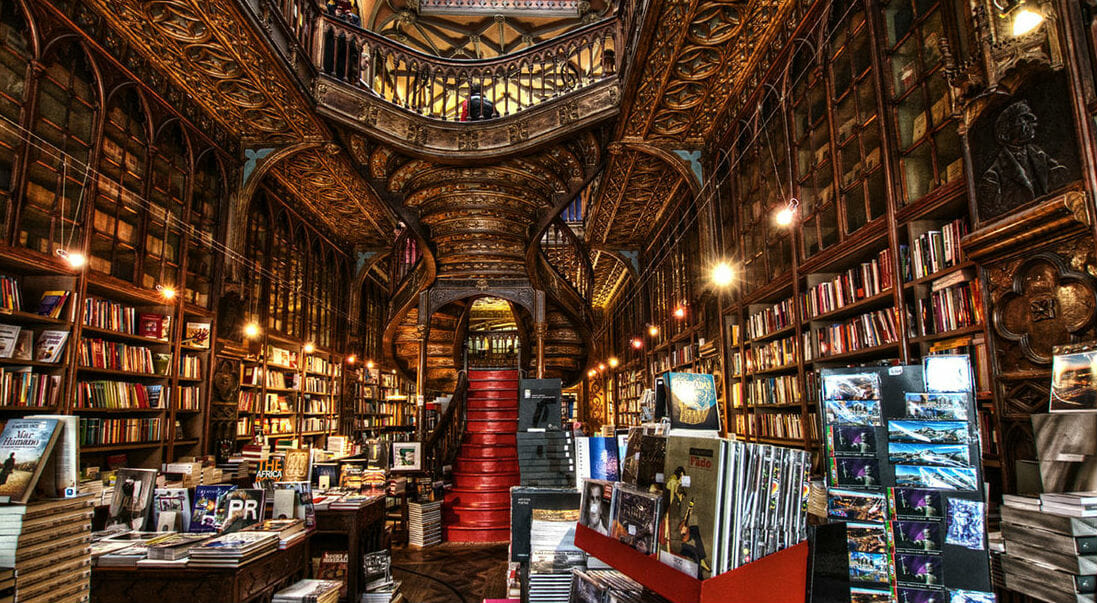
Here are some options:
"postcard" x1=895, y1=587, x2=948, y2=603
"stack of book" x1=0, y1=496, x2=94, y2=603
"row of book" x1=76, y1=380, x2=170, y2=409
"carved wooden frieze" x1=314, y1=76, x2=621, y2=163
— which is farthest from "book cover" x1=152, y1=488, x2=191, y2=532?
"carved wooden frieze" x1=314, y1=76, x2=621, y2=163

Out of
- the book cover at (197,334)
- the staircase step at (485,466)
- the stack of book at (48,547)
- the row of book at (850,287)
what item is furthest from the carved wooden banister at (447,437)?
the stack of book at (48,547)

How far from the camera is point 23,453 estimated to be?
6.10 feet

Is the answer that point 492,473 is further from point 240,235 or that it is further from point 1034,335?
point 1034,335

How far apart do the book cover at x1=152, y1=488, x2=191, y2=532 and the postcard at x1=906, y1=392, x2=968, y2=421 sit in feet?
10.8

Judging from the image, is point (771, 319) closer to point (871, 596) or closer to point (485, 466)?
point (871, 596)

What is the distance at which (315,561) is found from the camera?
3971 mm

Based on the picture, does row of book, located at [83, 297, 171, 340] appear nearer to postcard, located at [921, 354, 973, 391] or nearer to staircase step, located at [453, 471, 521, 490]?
staircase step, located at [453, 471, 521, 490]

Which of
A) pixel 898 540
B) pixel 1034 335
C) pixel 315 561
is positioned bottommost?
pixel 315 561

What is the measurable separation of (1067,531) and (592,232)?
9.27 meters

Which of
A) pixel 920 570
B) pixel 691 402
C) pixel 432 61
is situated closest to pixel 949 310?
pixel 920 570

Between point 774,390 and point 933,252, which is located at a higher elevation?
point 933,252

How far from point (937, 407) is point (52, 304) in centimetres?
567

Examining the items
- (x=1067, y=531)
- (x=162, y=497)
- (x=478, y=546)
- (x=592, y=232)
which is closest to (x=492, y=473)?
(x=478, y=546)

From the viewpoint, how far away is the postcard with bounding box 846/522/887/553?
82.7 inches
